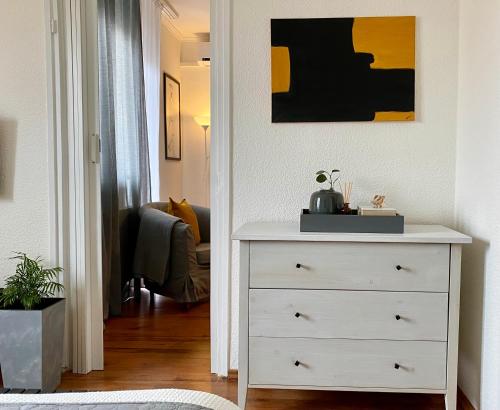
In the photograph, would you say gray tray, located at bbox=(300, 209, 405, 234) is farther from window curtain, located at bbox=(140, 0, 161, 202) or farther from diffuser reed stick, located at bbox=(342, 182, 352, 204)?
window curtain, located at bbox=(140, 0, 161, 202)

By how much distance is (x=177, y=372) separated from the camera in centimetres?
257

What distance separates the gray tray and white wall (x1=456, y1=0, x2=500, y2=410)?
35 centimetres

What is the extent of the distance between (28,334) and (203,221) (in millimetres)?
2433

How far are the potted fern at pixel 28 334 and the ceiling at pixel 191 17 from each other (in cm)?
327

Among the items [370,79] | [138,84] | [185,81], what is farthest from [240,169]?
[185,81]

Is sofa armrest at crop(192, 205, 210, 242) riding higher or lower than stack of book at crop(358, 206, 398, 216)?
lower

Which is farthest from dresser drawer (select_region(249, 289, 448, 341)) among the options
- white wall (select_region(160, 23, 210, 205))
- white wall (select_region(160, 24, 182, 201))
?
white wall (select_region(160, 23, 210, 205))

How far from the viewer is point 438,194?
237 cm

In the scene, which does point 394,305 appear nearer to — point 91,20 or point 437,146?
point 437,146

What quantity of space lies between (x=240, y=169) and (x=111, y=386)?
1205 millimetres

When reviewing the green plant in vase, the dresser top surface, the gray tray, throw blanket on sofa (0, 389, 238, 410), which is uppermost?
the green plant in vase

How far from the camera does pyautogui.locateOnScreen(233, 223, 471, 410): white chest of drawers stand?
1.92 m

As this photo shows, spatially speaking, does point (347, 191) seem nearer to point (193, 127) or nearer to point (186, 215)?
point (186, 215)

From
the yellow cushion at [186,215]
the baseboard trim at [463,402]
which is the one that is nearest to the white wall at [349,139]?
the baseboard trim at [463,402]
